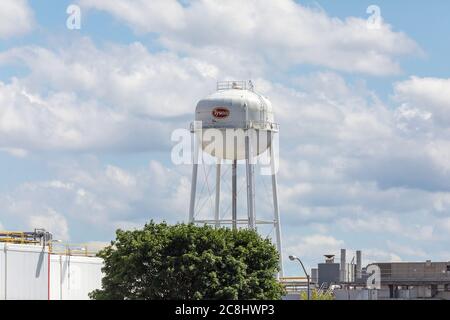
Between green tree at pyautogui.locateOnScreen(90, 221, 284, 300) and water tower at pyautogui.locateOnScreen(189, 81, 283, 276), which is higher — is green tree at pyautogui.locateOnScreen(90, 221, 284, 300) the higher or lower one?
the lower one

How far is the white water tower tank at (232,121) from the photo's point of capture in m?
108

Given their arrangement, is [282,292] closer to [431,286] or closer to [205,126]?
[205,126]

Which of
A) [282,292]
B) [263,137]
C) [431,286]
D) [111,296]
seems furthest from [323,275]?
[111,296]

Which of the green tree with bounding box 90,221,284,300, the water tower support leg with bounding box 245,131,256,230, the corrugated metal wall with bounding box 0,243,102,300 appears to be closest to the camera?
the corrugated metal wall with bounding box 0,243,102,300

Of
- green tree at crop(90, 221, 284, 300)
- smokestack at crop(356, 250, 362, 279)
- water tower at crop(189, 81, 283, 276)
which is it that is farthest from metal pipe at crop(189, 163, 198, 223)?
smokestack at crop(356, 250, 362, 279)

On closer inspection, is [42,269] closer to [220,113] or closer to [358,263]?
[220,113]

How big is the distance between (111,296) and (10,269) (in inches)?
314

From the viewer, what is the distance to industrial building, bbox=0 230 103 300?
252ft

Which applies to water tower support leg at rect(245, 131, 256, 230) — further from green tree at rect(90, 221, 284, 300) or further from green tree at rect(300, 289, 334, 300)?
green tree at rect(90, 221, 284, 300)

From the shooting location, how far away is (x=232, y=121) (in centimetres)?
10781

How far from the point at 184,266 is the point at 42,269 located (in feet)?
32.8

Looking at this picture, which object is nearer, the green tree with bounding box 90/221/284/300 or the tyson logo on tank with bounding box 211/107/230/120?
the green tree with bounding box 90/221/284/300

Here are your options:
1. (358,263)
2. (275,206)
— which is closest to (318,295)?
(275,206)

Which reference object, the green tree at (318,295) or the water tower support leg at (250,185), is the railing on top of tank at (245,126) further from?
the green tree at (318,295)
